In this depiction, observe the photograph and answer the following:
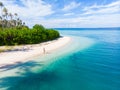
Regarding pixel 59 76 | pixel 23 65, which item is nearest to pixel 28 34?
pixel 23 65

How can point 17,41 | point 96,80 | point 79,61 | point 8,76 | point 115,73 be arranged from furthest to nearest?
1. point 17,41
2. point 79,61
3. point 115,73
4. point 8,76
5. point 96,80

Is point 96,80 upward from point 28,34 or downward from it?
downward

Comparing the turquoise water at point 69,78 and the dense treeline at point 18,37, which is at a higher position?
the dense treeline at point 18,37

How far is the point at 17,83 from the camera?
42.5 feet

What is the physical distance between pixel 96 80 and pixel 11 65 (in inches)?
361

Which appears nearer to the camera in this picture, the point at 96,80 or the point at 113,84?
the point at 113,84

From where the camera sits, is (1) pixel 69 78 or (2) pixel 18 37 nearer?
(1) pixel 69 78

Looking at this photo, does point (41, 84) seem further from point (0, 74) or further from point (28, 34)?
point (28, 34)

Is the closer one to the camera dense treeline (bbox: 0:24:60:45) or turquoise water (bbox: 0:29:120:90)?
turquoise water (bbox: 0:29:120:90)

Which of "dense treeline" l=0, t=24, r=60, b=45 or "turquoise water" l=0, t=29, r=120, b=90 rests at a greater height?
"dense treeline" l=0, t=24, r=60, b=45

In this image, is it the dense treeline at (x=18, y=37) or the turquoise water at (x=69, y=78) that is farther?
the dense treeline at (x=18, y=37)

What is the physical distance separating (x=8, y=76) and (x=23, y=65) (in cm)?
366

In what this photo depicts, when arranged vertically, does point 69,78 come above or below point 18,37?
below

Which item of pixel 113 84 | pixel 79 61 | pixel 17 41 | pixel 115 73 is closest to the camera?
pixel 113 84
